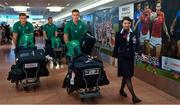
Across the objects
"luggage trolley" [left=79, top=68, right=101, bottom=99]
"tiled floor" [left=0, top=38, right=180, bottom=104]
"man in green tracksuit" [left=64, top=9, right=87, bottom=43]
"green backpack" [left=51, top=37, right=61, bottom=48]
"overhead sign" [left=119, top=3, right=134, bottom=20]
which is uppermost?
"overhead sign" [left=119, top=3, right=134, bottom=20]

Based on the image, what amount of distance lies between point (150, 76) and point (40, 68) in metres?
2.28

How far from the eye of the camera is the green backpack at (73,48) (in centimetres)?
508

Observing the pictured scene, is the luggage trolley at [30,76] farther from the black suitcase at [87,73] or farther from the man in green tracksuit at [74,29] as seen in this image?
the black suitcase at [87,73]

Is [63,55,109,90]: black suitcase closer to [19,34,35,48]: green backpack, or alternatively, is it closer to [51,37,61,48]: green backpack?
[19,34,35,48]: green backpack

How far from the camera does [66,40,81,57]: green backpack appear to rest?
5078 millimetres

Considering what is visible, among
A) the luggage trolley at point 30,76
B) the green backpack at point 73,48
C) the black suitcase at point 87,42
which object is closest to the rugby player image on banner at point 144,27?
the black suitcase at point 87,42

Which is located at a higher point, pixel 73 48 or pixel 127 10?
pixel 127 10

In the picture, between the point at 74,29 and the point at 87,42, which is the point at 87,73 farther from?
the point at 74,29

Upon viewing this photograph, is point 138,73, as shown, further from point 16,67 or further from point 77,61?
point 16,67

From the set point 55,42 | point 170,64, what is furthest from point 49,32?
point 170,64

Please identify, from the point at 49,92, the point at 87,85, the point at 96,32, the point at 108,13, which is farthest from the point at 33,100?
the point at 96,32

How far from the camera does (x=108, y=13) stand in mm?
8922

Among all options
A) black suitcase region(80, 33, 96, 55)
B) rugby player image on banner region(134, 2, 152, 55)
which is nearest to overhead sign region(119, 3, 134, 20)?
rugby player image on banner region(134, 2, 152, 55)

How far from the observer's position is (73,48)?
5.09 metres
